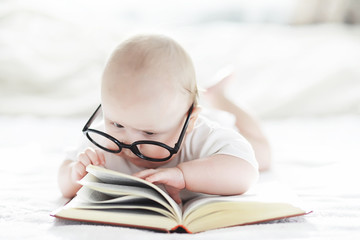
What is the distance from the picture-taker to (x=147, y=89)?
3.10ft

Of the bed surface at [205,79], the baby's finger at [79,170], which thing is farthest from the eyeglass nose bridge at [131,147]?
the bed surface at [205,79]

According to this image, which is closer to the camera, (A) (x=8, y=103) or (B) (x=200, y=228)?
(B) (x=200, y=228)

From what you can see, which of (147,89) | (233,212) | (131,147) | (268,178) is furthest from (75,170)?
(268,178)

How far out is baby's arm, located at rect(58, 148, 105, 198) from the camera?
1.03 meters

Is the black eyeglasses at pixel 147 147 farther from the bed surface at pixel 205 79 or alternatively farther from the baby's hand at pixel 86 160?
the bed surface at pixel 205 79

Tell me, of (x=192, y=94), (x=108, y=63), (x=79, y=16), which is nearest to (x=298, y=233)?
(x=192, y=94)

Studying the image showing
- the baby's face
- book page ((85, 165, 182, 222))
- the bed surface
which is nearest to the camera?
book page ((85, 165, 182, 222))

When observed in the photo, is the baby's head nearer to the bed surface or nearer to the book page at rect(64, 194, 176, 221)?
the book page at rect(64, 194, 176, 221)

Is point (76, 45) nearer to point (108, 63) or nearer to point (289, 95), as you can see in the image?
point (289, 95)

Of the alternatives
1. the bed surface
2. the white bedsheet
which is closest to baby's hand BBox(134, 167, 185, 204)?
the white bedsheet

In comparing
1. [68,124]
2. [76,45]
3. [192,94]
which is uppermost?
[192,94]

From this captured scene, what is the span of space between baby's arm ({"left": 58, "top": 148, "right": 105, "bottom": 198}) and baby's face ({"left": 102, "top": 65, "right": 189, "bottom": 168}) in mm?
63

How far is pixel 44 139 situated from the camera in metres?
1.74

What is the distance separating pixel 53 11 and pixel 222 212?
1.88 m
